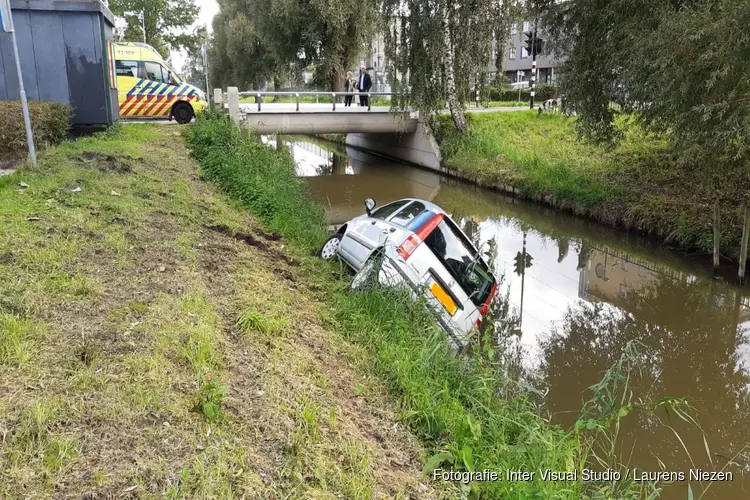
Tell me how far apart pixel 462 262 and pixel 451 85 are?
44.7 ft

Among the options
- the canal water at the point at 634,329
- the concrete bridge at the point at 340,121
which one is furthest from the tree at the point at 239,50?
the canal water at the point at 634,329

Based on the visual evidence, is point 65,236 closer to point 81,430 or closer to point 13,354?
point 13,354

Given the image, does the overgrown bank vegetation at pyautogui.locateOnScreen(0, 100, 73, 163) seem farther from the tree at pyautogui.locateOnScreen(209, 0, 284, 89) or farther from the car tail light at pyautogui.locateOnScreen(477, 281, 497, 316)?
the tree at pyautogui.locateOnScreen(209, 0, 284, 89)

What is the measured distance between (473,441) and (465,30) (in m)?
16.3

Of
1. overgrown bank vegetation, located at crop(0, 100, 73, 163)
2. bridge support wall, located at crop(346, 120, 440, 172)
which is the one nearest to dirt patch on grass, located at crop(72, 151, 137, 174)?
overgrown bank vegetation, located at crop(0, 100, 73, 163)

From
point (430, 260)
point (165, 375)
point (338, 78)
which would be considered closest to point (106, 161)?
point (430, 260)

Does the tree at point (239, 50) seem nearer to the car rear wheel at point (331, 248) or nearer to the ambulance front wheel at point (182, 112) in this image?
the ambulance front wheel at point (182, 112)

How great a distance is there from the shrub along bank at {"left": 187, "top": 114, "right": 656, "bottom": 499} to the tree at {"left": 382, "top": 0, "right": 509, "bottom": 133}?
12.4m

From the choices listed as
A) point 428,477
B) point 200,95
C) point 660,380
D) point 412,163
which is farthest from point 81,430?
point 412,163

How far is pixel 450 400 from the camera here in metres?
4.09

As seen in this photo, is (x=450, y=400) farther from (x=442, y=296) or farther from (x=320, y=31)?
(x=320, y=31)

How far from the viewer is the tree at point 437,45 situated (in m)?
17.3

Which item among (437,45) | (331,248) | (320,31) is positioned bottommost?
(331,248)

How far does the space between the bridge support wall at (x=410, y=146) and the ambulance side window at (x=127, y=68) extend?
9.97 metres
